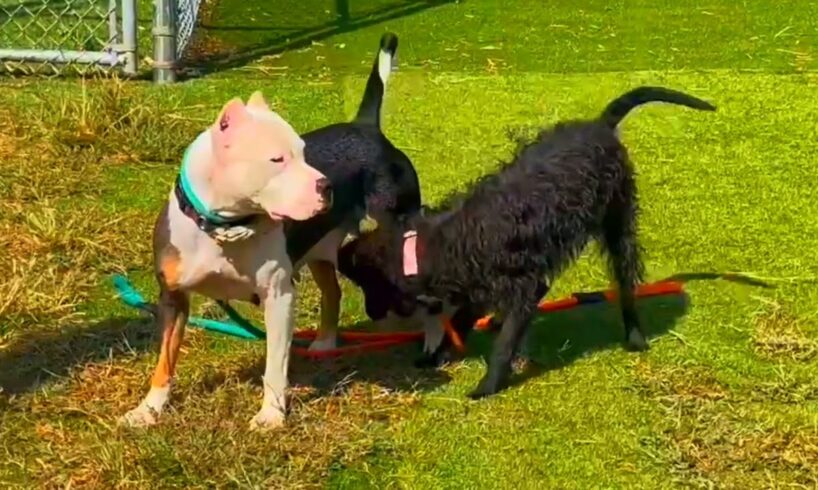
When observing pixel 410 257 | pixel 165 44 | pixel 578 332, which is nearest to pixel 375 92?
pixel 410 257

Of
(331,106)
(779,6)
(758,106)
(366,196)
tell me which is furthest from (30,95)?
(779,6)

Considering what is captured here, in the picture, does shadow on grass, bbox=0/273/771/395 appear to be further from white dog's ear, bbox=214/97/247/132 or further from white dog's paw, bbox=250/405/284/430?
white dog's ear, bbox=214/97/247/132

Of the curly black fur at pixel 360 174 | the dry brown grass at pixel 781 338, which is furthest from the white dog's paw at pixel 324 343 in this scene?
the dry brown grass at pixel 781 338

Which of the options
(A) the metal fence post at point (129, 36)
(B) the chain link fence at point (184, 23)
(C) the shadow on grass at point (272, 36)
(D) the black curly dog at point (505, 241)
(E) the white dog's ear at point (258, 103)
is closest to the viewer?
Answer: (E) the white dog's ear at point (258, 103)

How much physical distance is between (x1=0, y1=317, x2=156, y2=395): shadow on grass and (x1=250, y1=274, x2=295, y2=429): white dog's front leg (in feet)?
2.38

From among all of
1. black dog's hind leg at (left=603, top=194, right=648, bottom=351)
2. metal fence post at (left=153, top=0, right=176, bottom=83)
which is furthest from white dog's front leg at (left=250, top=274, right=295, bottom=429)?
metal fence post at (left=153, top=0, right=176, bottom=83)

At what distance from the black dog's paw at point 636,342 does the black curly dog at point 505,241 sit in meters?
0.42

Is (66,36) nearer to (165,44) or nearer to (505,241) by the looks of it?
(165,44)

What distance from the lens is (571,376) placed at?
4434 millimetres

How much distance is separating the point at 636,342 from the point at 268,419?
4.69ft

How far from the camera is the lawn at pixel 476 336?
3805mm

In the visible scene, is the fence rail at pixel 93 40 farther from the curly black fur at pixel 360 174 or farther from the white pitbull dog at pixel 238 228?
the white pitbull dog at pixel 238 228

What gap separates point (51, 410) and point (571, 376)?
1.67 m

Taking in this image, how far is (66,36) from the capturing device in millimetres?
8352
